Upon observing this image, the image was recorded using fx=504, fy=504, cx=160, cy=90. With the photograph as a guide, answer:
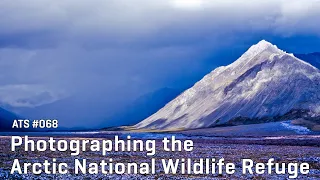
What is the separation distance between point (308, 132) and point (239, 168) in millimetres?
101387

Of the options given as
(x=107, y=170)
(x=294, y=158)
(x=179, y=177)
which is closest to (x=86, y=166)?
(x=107, y=170)

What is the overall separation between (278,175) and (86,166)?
53.4ft

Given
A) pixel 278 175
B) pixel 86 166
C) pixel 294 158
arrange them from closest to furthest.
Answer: pixel 278 175 → pixel 86 166 → pixel 294 158

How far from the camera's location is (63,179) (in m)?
35.6

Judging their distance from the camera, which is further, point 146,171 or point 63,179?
point 146,171

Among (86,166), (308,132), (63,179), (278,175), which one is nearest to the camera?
(63,179)

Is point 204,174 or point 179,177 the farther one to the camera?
point 204,174

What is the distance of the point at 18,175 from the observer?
36.2m

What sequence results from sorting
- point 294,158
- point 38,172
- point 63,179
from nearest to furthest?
point 63,179 < point 38,172 < point 294,158

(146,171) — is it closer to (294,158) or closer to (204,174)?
(204,174)

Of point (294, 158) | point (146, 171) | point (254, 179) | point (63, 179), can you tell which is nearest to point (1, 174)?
point (63, 179)

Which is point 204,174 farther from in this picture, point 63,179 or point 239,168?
point 63,179

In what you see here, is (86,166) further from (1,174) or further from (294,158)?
(294,158)

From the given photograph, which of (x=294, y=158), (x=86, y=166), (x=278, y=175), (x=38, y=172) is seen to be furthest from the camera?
(x=294, y=158)
